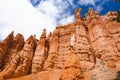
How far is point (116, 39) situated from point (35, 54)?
2596 cm

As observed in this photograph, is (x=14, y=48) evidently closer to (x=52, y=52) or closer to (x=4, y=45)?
(x=4, y=45)

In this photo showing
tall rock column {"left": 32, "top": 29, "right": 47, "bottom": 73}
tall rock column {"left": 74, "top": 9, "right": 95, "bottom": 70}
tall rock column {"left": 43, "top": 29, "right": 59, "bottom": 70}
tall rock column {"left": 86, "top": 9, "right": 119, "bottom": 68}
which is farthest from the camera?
tall rock column {"left": 32, "top": 29, "right": 47, "bottom": 73}

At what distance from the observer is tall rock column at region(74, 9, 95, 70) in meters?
56.0

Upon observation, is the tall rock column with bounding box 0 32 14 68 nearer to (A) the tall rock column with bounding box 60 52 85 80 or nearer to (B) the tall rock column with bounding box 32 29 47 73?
(B) the tall rock column with bounding box 32 29 47 73

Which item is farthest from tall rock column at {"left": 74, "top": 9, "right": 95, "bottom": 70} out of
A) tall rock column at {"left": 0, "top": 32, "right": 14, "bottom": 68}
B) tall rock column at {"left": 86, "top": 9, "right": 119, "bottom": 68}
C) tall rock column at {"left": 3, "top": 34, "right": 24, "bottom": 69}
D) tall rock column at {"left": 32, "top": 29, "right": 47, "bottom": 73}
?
tall rock column at {"left": 0, "top": 32, "right": 14, "bottom": 68}

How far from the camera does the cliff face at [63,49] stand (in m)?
55.2

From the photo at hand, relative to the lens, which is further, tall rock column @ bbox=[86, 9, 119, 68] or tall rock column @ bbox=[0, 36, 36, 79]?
tall rock column @ bbox=[0, 36, 36, 79]

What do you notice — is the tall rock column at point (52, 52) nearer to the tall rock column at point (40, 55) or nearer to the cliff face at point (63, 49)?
the cliff face at point (63, 49)

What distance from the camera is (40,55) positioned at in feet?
217

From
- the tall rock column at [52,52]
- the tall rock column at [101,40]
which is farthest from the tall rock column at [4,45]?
the tall rock column at [101,40]

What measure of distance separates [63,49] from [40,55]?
766 centimetres

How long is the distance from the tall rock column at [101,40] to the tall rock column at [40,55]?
52.1 feet

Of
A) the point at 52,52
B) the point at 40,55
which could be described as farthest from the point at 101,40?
the point at 40,55

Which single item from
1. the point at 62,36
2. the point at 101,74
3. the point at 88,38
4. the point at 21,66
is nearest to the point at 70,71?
the point at 101,74
